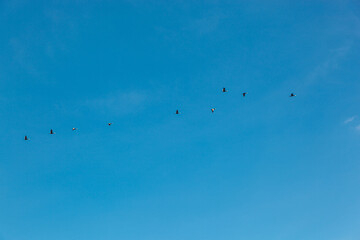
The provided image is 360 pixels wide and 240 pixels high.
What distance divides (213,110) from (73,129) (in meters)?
26.3

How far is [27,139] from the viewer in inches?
1548

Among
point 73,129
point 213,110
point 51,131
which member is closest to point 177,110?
point 213,110

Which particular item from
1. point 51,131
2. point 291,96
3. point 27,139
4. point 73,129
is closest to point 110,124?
point 73,129

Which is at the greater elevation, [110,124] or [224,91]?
Answer: [224,91]

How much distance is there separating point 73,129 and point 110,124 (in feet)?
24.7

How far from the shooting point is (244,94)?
130 feet

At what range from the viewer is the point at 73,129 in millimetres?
40312

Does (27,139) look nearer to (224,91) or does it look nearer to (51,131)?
(51,131)

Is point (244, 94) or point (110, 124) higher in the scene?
point (244, 94)

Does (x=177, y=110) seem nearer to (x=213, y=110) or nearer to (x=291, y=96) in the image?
(x=213, y=110)

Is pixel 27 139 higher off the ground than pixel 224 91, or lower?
lower

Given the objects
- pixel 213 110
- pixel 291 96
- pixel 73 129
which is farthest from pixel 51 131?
pixel 291 96

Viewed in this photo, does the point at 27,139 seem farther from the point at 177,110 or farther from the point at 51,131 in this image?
the point at 177,110

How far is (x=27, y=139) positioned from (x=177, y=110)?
27763 millimetres
